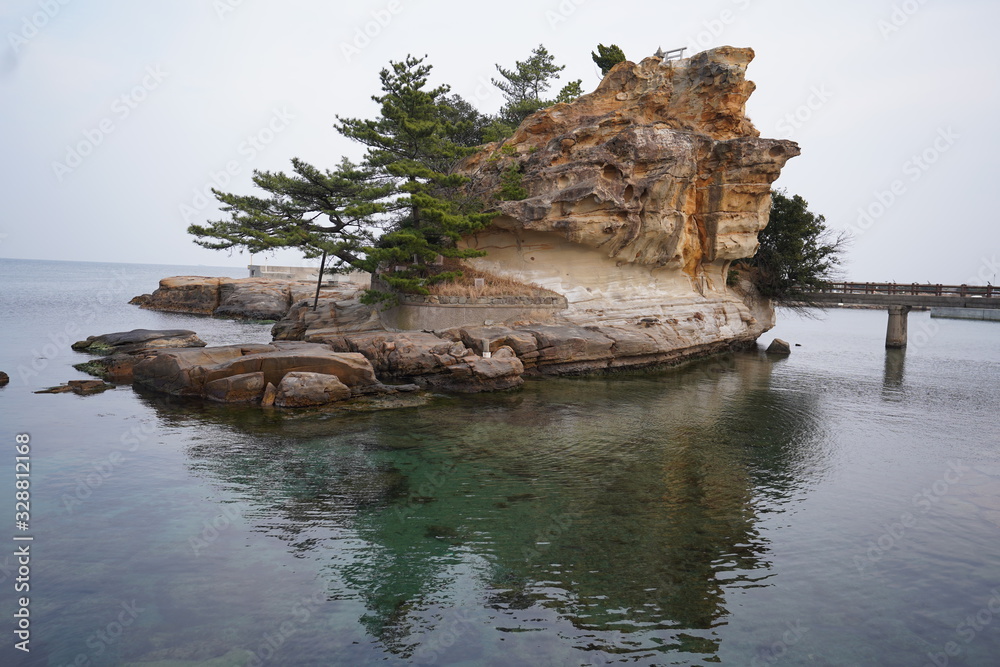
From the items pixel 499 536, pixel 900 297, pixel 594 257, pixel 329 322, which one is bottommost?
pixel 499 536

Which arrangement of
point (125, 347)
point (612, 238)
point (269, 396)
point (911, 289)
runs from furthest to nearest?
point (911, 289) → point (612, 238) → point (125, 347) → point (269, 396)

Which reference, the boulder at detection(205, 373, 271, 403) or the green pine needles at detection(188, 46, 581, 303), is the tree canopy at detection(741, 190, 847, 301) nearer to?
the green pine needles at detection(188, 46, 581, 303)

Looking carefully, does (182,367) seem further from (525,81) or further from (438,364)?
(525,81)

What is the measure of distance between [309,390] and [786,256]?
104 feet

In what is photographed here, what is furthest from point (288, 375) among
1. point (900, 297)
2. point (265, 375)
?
point (900, 297)

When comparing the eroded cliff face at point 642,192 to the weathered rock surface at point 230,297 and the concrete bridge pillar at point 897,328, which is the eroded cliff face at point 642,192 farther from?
the weathered rock surface at point 230,297

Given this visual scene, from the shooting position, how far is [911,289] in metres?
38.2

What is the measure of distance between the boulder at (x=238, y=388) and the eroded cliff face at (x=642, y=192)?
43.8ft

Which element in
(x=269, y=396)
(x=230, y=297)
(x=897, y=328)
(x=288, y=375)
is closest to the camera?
(x=269, y=396)

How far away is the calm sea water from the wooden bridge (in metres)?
21.2

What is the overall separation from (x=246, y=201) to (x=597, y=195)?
16608 millimetres

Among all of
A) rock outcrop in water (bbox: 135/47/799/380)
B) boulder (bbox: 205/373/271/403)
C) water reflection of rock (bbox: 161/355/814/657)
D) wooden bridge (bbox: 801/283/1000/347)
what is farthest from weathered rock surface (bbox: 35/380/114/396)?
wooden bridge (bbox: 801/283/1000/347)

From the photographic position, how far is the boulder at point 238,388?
1886 cm

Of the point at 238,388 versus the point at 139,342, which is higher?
the point at 139,342
